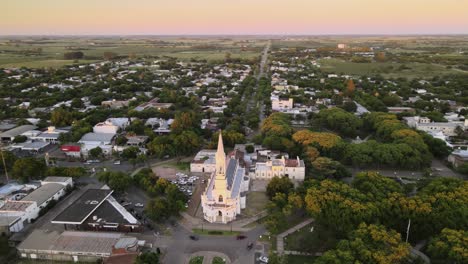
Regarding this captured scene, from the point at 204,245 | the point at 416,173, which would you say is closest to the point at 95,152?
the point at 204,245

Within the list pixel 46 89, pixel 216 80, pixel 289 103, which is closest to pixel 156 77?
pixel 216 80

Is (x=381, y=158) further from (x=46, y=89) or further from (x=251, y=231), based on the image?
(x=46, y=89)

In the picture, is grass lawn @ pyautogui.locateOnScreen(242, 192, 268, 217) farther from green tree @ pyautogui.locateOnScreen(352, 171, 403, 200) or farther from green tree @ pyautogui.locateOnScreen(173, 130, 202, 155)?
green tree @ pyautogui.locateOnScreen(173, 130, 202, 155)

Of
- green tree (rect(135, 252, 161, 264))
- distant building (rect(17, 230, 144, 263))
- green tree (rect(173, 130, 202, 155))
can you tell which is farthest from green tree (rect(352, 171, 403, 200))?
green tree (rect(173, 130, 202, 155))

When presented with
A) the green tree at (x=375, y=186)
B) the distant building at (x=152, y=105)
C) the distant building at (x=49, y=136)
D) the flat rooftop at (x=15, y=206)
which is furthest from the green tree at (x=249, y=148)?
the distant building at (x=49, y=136)

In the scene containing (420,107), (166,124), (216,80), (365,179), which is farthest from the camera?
(216,80)

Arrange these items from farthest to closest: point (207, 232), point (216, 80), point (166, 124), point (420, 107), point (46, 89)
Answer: point (216, 80) → point (46, 89) → point (420, 107) → point (166, 124) → point (207, 232)

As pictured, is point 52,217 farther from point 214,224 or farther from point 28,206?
point 214,224

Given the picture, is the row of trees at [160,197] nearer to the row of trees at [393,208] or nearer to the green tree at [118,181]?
the green tree at [118,181]
